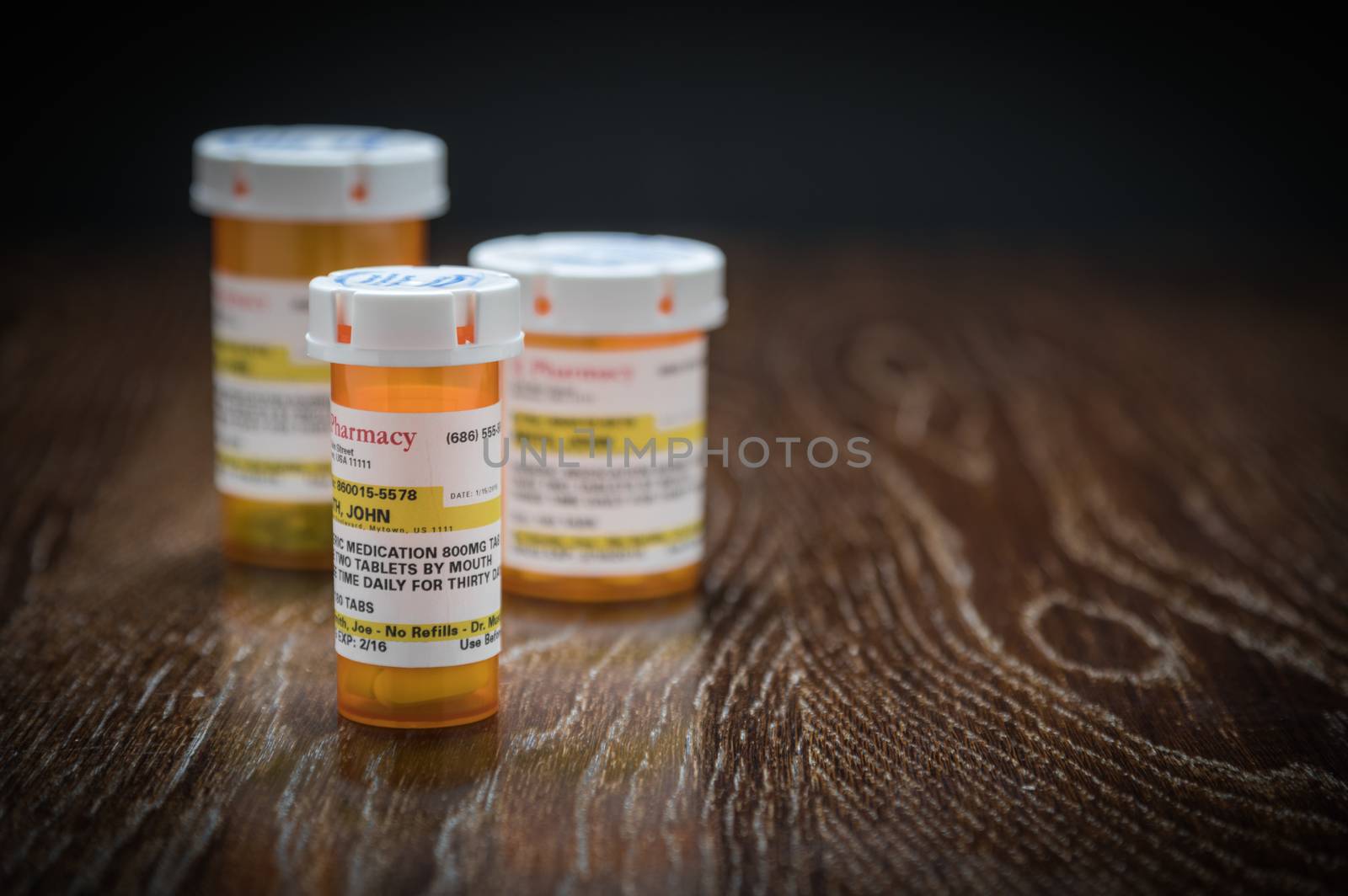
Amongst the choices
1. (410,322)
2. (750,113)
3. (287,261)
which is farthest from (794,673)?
(750,113)

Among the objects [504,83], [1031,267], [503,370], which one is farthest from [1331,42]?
[503,370]

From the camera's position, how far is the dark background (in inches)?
81.2

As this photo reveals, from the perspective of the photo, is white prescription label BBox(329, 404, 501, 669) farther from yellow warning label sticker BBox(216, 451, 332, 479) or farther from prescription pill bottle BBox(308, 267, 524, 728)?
yellow warning label sticker BBox(216, 451, 332, 479)

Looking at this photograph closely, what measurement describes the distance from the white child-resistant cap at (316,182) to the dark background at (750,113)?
3.94ft

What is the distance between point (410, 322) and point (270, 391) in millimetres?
291

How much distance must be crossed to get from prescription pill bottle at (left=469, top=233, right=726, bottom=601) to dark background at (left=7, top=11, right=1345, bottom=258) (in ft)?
4.18

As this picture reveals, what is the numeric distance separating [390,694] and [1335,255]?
73.2 inches

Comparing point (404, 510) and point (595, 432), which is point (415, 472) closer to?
point (404, 510)

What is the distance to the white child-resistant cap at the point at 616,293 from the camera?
2.83 feet

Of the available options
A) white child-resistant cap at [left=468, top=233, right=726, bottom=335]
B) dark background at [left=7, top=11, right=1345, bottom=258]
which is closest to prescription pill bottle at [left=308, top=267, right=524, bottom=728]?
white child-resistant cap at [left=468, top=233, right=726, bottom=335]

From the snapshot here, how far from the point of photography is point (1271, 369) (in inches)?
61.5

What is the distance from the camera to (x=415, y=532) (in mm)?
691

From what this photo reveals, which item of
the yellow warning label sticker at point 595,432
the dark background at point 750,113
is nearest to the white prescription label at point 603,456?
the yellow warning label sticker at point 595,432

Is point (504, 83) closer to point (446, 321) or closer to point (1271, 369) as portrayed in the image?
point (1271, 369)
